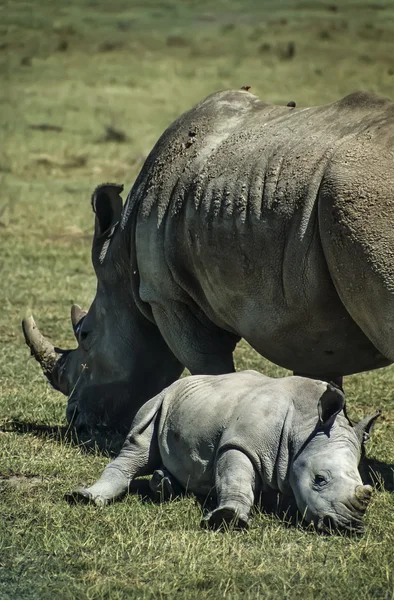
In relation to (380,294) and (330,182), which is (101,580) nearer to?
(380,294)

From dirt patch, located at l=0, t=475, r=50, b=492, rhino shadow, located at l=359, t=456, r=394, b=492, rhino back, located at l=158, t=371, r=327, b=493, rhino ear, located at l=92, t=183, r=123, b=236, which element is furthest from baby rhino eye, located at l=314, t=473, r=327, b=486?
rhino ear, located at l=92, t=183, r=123, b=236

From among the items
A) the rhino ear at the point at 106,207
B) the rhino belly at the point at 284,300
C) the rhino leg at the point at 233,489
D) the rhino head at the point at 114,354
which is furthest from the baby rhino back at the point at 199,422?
the rhino ear at the point at 106,207

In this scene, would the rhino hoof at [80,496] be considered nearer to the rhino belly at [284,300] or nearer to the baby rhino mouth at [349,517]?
the baby rhino mouth at [349,517]

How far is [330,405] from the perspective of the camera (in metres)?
5.10

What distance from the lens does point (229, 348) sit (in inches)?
270

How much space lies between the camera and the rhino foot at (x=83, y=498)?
540 centimetres

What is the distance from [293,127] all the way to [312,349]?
3.92 ft

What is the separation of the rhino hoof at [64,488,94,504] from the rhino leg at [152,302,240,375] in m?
1.40

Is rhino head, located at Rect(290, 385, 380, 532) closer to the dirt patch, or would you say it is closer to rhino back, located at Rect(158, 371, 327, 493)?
rhino back, located at Rect(158, 371, 327, 493)

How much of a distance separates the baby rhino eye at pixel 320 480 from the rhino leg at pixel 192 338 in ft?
5.82

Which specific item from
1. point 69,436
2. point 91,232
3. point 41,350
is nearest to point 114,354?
point 69,436

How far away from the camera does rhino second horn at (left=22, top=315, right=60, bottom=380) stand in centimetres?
760

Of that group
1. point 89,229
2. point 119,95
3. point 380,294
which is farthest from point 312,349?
point 119,95

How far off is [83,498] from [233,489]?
0.80m
